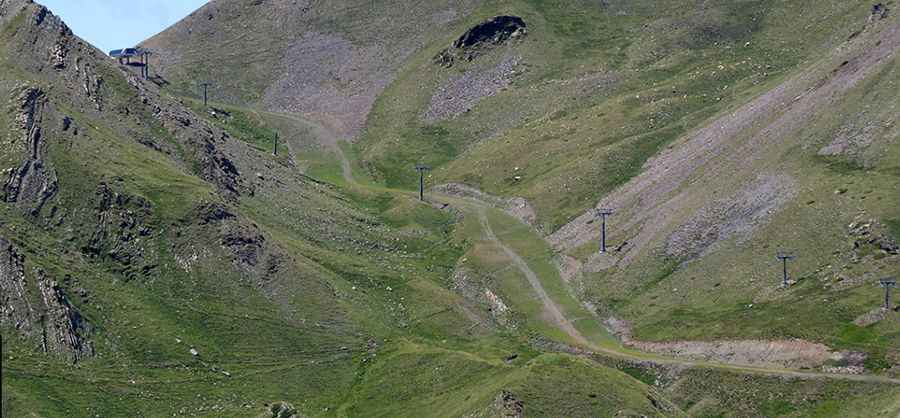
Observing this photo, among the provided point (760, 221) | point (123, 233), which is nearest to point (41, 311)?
point (123, 233)

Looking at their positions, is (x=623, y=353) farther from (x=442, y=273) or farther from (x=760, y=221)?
(x=442, y=273)

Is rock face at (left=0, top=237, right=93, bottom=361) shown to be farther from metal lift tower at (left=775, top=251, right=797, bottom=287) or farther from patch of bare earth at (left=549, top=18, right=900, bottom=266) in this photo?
metal lift tower at (left=775, top=251, right=797, bottom=287)

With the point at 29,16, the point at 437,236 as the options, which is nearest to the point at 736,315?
the point at 437,236

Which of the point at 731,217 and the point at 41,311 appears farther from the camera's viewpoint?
the point at 731,217

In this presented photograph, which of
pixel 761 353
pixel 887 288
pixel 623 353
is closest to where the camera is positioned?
pixel 761 353

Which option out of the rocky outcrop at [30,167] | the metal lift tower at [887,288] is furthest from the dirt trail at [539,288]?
the rocky outcrop at [30,167]

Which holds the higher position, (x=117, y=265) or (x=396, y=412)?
(x=117, y=265)

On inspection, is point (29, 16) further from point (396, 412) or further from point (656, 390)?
point (656, 390)

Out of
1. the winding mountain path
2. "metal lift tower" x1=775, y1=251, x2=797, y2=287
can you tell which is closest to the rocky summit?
"metal lift tower" x1=775, y1=251, x2=797, y2=287

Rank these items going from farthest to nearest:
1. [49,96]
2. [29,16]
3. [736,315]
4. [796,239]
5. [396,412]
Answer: [29,16], [49,96], [796,239], [736,315], [396,412]
